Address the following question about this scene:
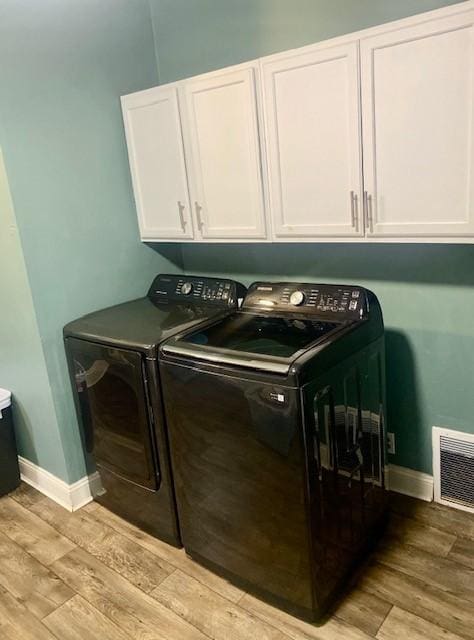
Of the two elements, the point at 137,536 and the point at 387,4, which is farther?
the point at 137,536

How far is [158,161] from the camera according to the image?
2.43m

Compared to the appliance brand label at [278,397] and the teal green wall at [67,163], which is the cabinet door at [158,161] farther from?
the appliance brand label at [278,397]

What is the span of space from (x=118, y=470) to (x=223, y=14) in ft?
7.08

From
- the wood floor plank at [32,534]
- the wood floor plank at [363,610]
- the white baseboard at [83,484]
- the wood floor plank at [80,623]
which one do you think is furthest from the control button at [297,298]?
the wood floor plank at [32,534]

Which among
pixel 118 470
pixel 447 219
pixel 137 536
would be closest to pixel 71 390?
pixel 118 470

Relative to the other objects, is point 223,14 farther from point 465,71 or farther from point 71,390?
point 71,390

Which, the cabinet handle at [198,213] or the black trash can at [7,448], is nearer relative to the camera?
the cabinet handle at [198,213]

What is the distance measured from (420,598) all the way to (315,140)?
1.70 m

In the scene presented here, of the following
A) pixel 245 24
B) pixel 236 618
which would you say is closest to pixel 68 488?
pixel 236 618

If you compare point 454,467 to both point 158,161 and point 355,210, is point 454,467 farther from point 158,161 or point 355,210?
point 158,161

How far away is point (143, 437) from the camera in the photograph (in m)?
2.12

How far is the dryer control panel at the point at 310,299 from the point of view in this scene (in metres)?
1.93

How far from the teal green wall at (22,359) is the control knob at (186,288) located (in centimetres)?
71

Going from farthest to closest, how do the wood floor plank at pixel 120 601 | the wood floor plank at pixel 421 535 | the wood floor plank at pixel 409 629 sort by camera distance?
the wood floor plank at pixel 421 535 → the wood floor plank at pixel 120 601 → the wood floor plank at pixel 409 629
